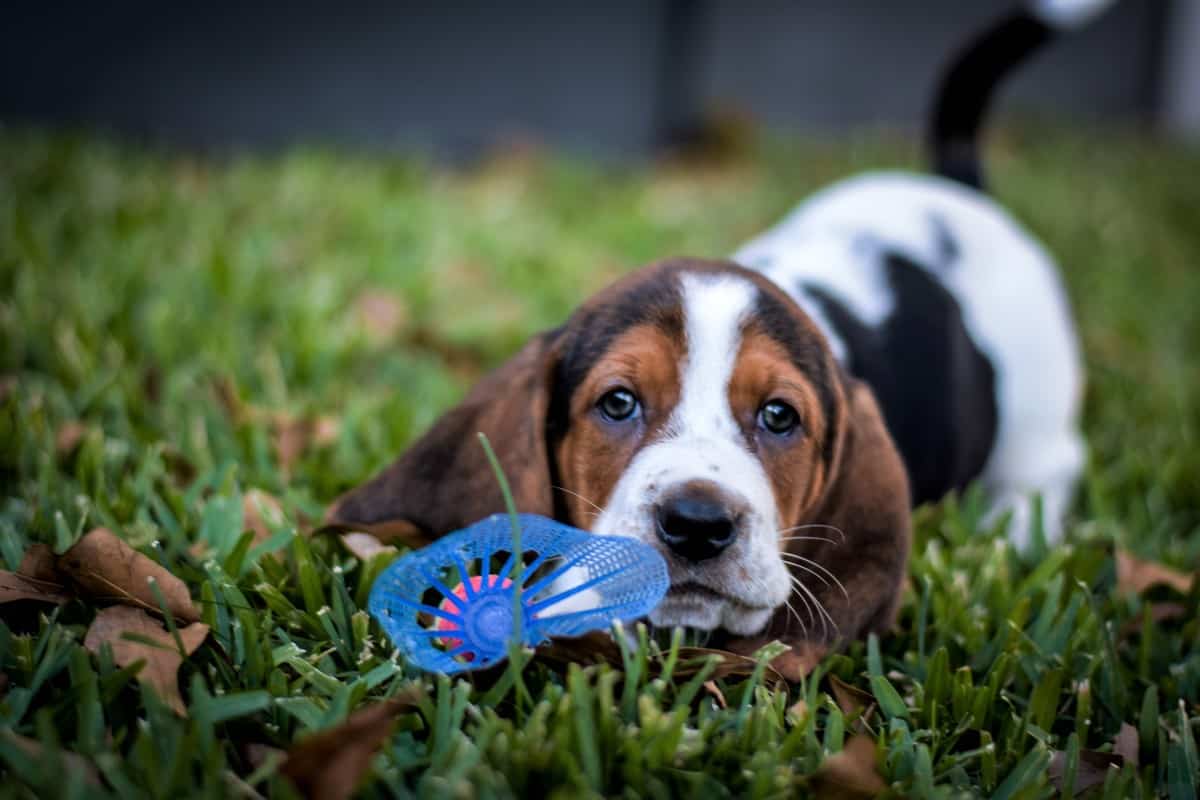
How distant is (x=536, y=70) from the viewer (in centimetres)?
892

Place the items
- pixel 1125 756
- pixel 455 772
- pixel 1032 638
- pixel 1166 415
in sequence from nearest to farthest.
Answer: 1. pixel 455 772
2. pixel 1125 756
3. pixel 1032 638
4. pixel 1166 415

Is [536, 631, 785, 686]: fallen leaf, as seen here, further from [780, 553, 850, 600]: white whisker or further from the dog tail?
the dog tail

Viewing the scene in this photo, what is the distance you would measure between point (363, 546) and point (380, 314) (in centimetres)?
245

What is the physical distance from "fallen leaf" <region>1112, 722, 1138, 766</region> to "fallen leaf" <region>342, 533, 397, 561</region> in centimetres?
166

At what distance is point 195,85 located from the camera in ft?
25.0

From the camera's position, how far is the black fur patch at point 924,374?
3305 mm

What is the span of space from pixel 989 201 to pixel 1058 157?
5357 millimetres

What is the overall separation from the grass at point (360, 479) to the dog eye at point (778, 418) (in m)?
0.54

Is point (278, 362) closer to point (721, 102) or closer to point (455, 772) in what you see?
point (455, 772)

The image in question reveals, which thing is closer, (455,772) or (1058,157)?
(455,772)

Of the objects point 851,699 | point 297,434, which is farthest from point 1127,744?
point 297,434

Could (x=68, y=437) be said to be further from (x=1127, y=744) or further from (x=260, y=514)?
(x=1127, y=744)

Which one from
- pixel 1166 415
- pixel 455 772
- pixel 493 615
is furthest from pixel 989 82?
pixel 455 772

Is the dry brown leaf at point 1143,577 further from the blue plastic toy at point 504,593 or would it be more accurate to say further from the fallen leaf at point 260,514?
the fallen leaf at point 260,514
